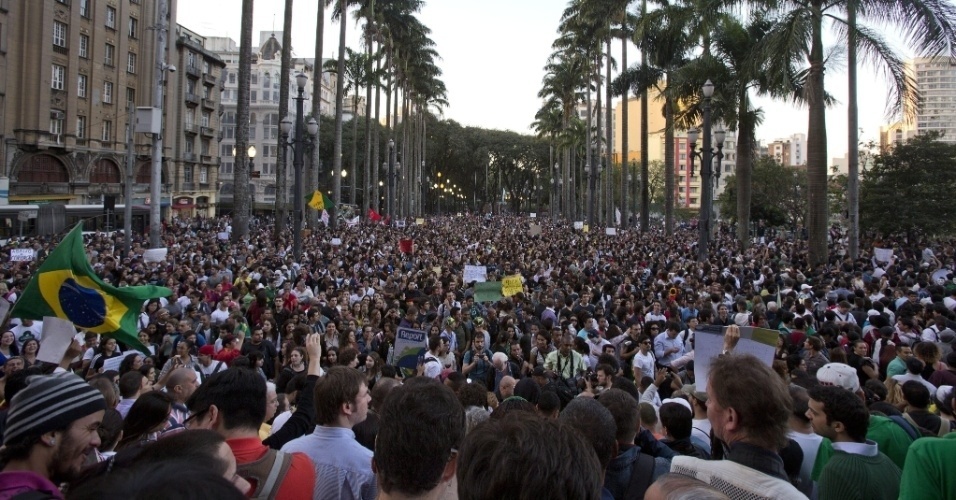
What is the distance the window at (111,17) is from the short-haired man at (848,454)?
53251 mm

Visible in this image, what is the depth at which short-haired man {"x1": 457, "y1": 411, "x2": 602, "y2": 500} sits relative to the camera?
6.63 ft

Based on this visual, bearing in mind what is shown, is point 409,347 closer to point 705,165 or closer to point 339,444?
point 339,444

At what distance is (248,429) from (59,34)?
48.9 m

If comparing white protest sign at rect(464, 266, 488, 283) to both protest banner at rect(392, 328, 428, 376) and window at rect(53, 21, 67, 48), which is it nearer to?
protest banner at rect(392, 328, 428, 376)

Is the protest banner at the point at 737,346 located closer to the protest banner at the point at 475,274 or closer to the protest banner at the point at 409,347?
the protest banner at the point at 409,347

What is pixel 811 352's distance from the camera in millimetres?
8453

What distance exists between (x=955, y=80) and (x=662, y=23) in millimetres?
137707

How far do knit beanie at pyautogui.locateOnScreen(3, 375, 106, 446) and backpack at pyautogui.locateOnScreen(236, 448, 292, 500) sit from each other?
0.68 metres

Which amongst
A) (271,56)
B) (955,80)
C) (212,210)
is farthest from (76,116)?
(955,80)

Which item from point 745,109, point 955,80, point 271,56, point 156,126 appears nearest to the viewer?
point 156,126

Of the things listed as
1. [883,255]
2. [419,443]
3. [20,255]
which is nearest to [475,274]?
[20,255]

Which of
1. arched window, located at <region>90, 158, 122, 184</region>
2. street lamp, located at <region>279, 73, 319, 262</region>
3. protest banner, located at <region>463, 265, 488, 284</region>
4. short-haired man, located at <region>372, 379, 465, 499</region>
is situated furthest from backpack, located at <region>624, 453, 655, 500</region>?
arched window, located at <region>90, 158, 122, 184</region>

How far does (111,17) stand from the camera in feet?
156

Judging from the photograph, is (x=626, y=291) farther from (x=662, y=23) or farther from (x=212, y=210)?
(x=212, y=210)
